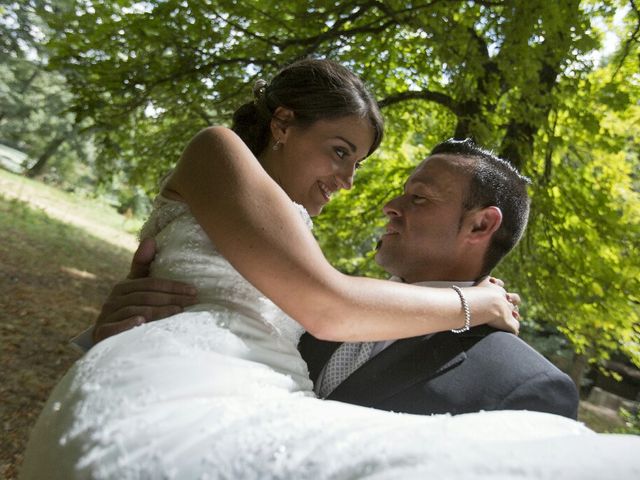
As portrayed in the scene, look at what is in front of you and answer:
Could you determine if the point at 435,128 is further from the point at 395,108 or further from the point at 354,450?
the point at 354,450

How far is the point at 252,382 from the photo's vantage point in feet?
4.53

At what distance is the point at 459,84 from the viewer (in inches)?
206

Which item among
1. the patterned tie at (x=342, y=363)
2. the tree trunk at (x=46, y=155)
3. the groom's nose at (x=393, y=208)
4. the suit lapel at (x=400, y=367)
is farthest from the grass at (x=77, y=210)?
the suit lapel at (x=400, y=367)

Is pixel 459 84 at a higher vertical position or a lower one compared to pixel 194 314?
higher

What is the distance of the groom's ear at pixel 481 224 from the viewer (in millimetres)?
2670

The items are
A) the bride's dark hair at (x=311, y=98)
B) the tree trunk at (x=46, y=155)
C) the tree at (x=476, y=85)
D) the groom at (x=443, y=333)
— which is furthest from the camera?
the tree trunk at (x=46, y=155)

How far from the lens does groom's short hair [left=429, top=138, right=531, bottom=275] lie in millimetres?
2740

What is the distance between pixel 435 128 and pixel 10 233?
39.7 ft

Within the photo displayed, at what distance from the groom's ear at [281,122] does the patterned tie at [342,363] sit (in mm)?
1051

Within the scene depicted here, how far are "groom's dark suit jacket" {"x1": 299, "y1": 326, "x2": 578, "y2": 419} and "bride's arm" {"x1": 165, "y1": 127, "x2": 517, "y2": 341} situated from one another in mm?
508

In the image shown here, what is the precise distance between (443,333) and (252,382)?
3.52 ft

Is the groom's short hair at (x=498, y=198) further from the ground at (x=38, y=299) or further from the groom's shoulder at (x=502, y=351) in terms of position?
the ground at (x=38, y=299)

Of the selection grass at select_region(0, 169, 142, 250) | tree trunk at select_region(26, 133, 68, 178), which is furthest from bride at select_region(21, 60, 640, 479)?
tree trunk at select_region(26, 133, 68, 178)


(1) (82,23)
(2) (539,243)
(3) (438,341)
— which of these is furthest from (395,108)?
(3) (438,341)
